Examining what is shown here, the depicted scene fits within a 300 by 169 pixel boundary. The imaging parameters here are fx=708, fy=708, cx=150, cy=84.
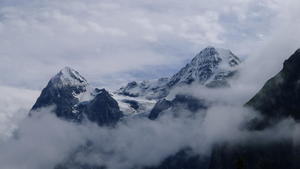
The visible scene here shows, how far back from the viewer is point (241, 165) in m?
154
